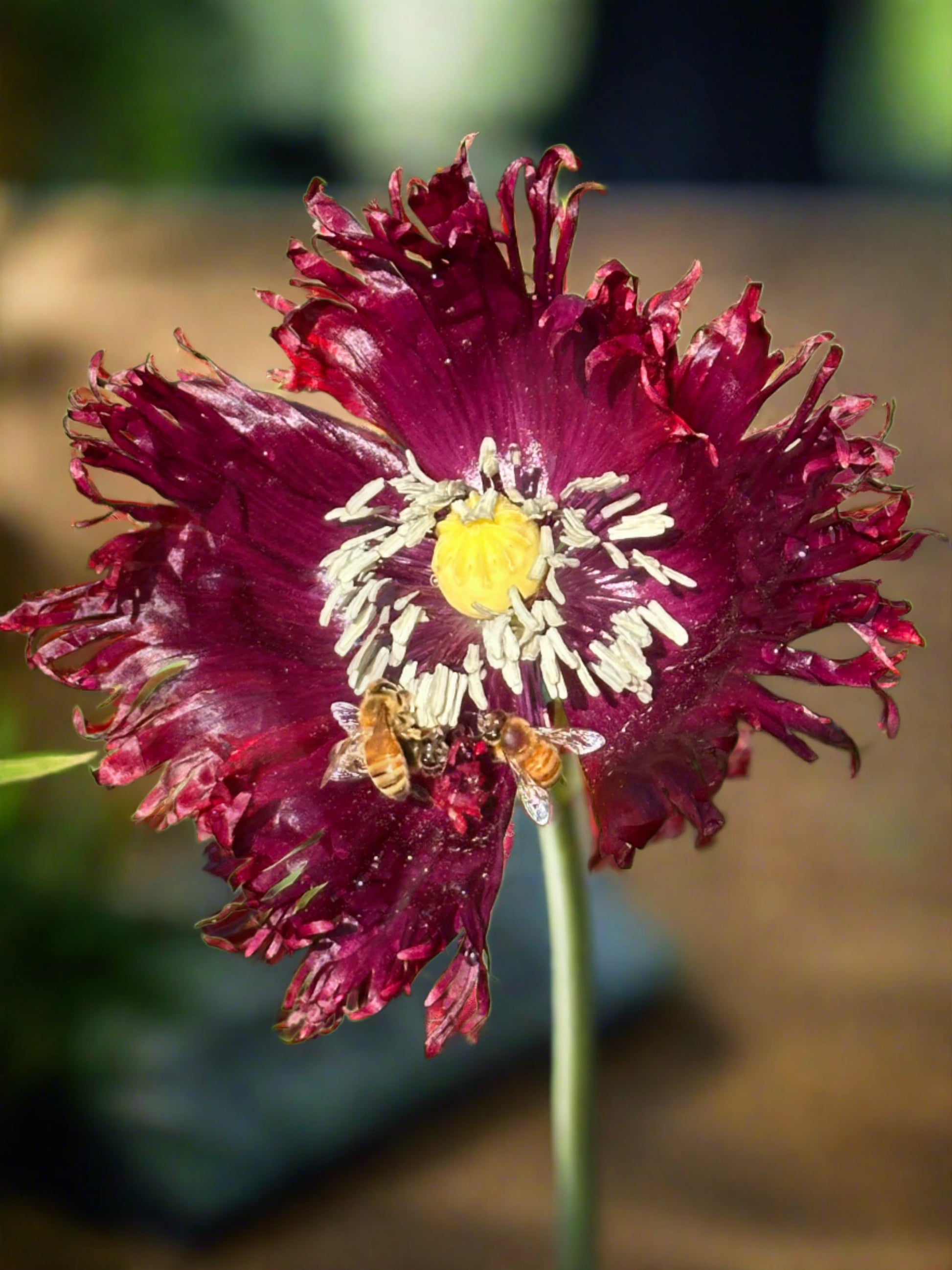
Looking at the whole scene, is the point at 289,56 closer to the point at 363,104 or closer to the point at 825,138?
the point at 363,104

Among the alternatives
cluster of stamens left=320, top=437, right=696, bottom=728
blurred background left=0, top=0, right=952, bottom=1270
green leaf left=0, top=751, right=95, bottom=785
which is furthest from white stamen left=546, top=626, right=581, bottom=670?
blurred background left=0, top=0, right=952, bottom=1270

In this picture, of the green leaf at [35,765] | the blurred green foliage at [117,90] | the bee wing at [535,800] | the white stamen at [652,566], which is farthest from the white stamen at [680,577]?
the blurred green foliage at [117,90]

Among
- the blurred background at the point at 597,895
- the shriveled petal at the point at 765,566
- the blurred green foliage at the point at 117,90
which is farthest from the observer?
the blurred green foliage at the point at 117,90

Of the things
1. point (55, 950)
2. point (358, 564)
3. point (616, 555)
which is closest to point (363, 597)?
point (358, 564)

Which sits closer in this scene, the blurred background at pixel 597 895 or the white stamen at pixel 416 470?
the white stamen at pixel 416 470

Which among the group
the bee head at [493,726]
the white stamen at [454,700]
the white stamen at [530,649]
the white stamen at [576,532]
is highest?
the white stamen at [576,532]

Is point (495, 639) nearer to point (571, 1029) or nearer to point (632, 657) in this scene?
point (632, 657)

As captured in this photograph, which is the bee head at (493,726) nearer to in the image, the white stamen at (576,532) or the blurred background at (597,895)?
the white stamen at (576,532)

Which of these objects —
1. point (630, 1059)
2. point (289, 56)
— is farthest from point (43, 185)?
point (630, 1059)

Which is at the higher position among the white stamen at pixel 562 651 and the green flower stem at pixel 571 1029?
the white stamen at pixel 562 651
